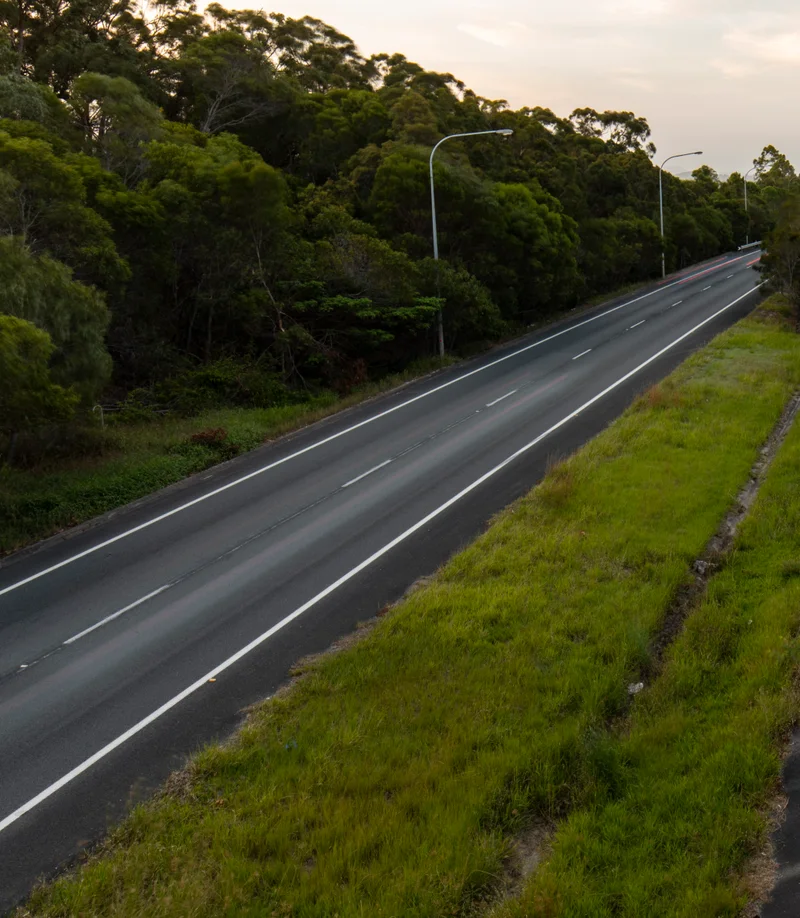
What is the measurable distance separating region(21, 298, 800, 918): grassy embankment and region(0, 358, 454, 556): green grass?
8.71 m

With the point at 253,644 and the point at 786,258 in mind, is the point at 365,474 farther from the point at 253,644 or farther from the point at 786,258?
the point at 786,258

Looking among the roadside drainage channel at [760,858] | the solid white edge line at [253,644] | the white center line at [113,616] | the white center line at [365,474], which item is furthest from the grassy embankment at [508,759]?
the white center line at [365,474]

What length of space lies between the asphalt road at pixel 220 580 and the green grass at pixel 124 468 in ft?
2.02

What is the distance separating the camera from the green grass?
17625mm

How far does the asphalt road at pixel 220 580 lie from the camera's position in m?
9.30

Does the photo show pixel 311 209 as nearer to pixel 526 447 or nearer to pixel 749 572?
pixel 526 447

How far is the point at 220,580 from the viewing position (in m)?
14.2

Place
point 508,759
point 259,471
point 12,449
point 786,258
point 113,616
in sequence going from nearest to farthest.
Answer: point 508,759 → point 113,616 → point 12,449 → point 259,471 → point 786,258

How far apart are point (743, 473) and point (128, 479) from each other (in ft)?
43.4

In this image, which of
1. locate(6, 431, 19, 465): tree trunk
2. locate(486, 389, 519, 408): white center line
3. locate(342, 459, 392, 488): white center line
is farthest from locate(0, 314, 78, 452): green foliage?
locate(486, 389, 519, 408): white center line

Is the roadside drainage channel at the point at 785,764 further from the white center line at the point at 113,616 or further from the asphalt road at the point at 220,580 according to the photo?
the white center line at the point at 113,616

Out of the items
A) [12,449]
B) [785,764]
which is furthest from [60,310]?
[785,764]

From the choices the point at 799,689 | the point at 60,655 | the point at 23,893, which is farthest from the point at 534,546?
the point at 23,893

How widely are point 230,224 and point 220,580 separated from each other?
17.1 m
